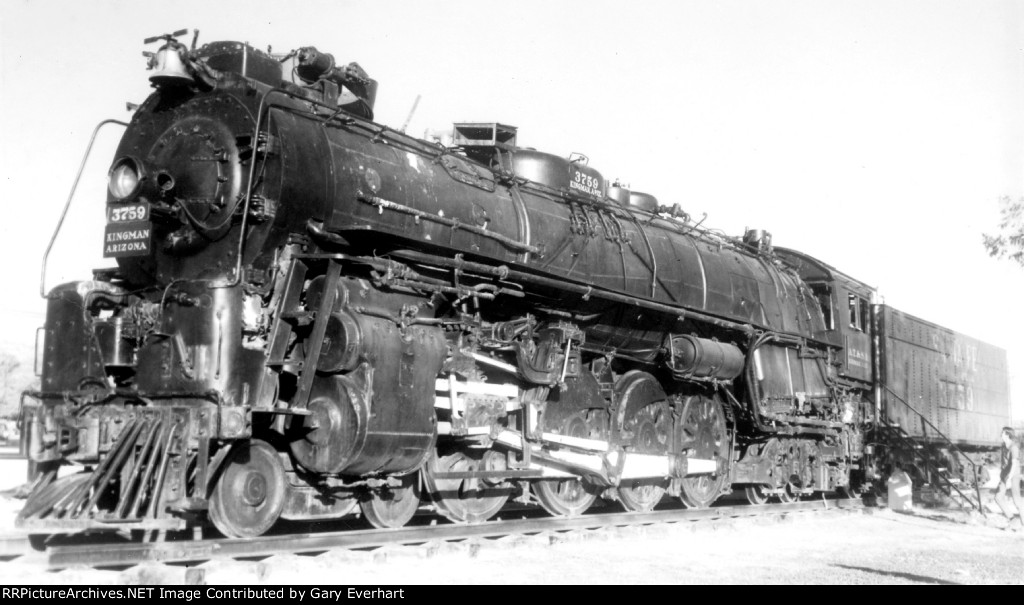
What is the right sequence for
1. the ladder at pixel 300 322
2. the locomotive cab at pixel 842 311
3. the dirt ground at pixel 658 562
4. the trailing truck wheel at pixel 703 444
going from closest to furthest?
1. the dirt ground at pixel 658 562
2. the ladder at pixel 300 322
3. the trailing truck wheel at pixel 703 444
4. the locomotive cab at pixel 842 311

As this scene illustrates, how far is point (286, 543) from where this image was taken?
668cm

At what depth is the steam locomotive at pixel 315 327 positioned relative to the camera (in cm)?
671

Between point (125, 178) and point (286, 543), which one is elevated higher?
point (125, 178)

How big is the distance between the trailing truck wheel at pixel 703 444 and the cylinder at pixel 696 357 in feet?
1.97

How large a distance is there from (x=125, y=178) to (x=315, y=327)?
2.05 meters

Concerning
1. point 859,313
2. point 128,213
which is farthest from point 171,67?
point 859,313

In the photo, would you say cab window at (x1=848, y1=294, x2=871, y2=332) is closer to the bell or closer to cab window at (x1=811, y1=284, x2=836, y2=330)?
cab window at (x1=811, y1=284, x2=836, y2=330)

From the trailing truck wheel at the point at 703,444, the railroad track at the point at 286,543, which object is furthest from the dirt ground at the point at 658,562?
the trailing truck wheel at the point at 703,444

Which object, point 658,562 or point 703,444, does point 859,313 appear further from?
point 658,562

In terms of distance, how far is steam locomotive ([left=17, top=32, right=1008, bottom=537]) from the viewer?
6.71 m

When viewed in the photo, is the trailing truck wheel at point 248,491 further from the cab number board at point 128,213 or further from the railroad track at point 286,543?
the cab number board at point 128,213

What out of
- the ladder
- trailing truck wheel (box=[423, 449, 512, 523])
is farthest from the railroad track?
the ladder
